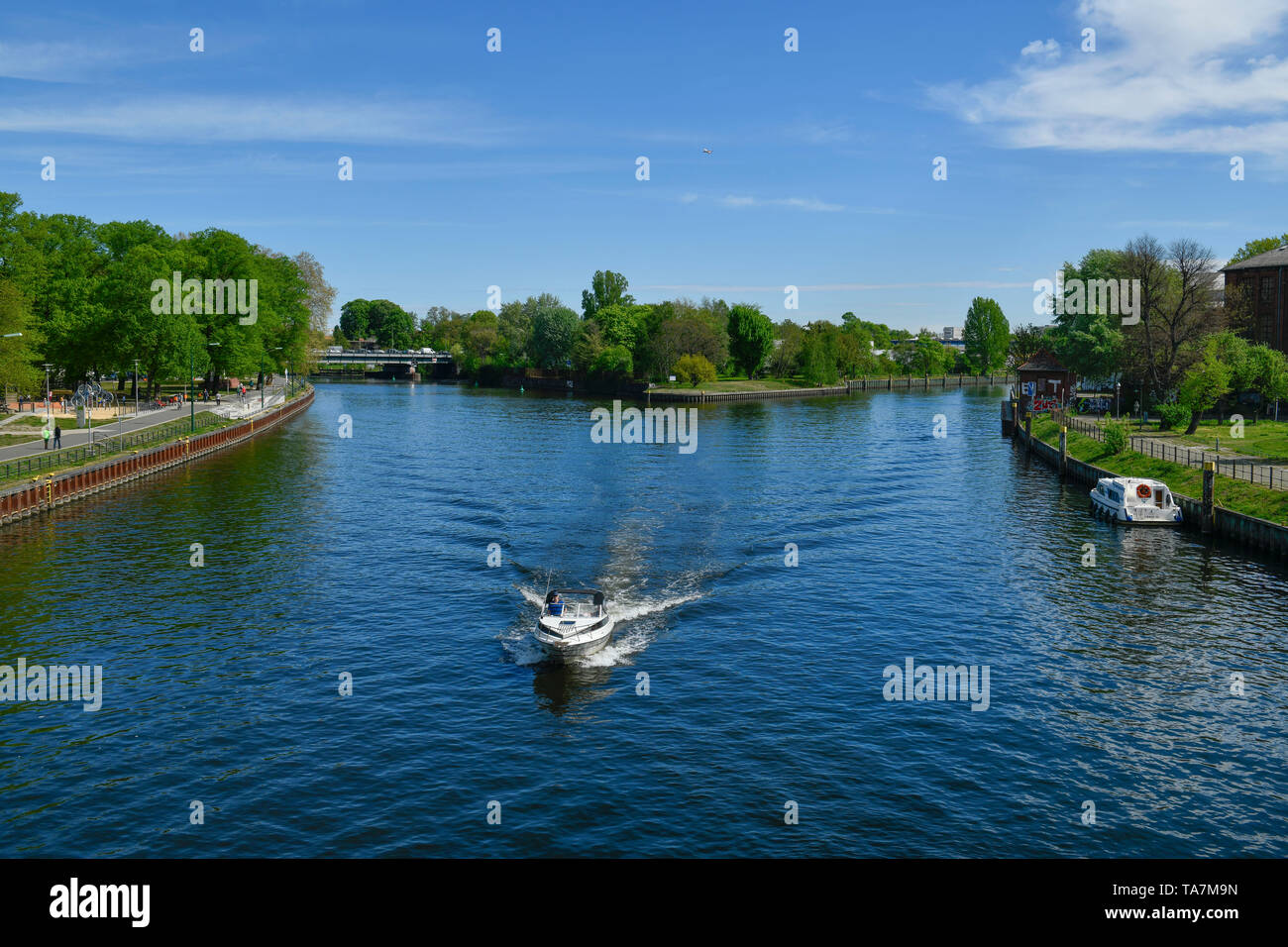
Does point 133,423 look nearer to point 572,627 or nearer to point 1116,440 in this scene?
point 572,627

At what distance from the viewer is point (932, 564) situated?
65938 mm

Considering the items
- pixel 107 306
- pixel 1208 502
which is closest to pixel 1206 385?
pixel 1208 502

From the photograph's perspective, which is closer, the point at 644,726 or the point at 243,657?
the point at 644,726

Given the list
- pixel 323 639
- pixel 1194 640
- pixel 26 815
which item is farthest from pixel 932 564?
pixel 26 815

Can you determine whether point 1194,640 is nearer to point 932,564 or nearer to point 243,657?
point 932,564

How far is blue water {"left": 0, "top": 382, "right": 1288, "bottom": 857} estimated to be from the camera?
3186 cm

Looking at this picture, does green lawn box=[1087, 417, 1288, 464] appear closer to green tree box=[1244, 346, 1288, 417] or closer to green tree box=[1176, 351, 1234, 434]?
green tree box=[1176, 351, 1234, 434]

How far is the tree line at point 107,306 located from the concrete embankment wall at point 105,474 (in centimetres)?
1706

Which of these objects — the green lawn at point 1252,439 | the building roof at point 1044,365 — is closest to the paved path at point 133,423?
the green lawn at point 1252,439

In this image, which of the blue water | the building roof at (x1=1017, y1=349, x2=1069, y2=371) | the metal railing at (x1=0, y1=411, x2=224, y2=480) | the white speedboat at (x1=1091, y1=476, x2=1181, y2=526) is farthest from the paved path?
the building roof at (x1=1017, y1=349, x2=1069, y2=371)

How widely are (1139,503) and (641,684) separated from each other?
53.2 metres

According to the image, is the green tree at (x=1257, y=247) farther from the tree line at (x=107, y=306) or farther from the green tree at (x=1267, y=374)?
the tree line at (x=107, y=306)
